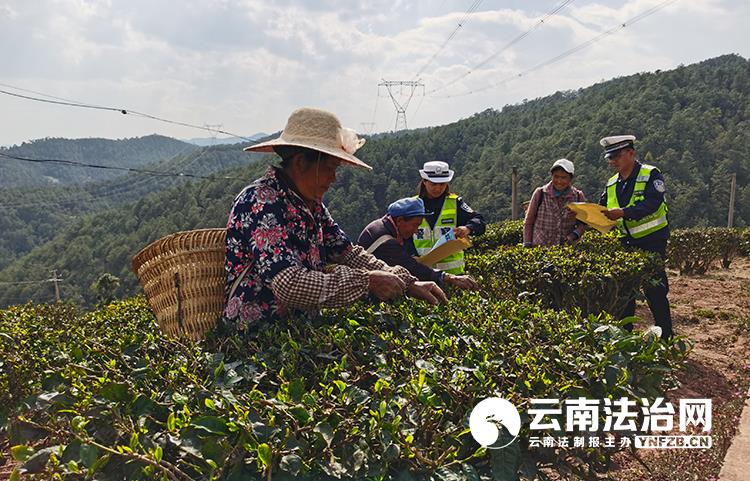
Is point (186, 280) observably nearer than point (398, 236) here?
Yes

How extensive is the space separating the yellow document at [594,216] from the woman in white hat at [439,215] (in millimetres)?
866

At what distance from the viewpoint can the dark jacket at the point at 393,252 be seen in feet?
11.2

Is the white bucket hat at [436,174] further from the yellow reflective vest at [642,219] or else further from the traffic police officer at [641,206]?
the yellow reflective vest at [642,219]

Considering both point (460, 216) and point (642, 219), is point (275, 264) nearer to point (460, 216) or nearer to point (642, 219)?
point (460, 216)

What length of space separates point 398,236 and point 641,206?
2.54 m

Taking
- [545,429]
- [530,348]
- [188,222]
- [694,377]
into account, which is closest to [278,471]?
[545,429]

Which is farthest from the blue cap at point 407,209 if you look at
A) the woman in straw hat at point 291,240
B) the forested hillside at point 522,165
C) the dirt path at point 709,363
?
the forested hillside at point 522,165

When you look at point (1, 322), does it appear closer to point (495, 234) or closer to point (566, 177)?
point (566, 177)

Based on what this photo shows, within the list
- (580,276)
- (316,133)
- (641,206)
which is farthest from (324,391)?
(641,206)

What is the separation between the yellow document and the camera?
15.3 ft

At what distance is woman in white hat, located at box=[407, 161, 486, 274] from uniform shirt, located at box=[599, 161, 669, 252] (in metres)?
1.46

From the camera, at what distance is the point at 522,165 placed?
56781 mm

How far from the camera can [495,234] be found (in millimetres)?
9875

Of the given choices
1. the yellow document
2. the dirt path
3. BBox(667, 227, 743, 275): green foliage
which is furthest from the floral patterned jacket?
BBox(667, 227, 743, 275): green foliage
